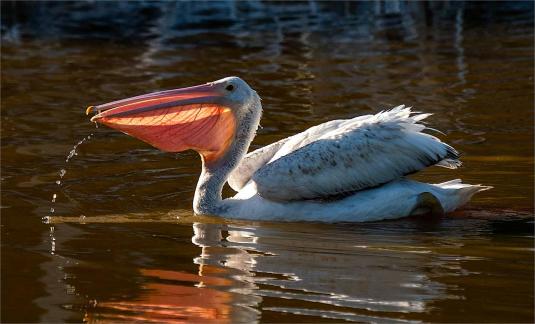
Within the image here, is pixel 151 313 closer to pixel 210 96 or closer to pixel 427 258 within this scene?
pixel 427 258

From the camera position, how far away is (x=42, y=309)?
4402 mm

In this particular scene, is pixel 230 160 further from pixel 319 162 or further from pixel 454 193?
pixel 454 193

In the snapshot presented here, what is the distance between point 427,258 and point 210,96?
1.73 metres

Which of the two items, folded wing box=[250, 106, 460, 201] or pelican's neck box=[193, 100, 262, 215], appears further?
pelican's neck box=[193, 100, 262, 215]

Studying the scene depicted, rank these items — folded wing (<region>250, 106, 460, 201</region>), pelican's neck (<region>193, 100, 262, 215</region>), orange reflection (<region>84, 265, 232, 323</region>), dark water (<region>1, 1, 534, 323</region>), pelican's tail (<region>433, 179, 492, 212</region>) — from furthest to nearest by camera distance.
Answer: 1. pelican's neck (<region>193, 100, 262, 215</region>)
2. pelican's tail (<region>433, 179, 492, 212</region>)
3. folded wing (<region>250, 106, 460, 201</region>)
4. dark water (<region>1, 1, 534, 323</region>)
5. orange reflection (<region>84, 265, 232, 323</region>)

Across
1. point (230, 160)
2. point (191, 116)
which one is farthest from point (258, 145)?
point (191, 116)

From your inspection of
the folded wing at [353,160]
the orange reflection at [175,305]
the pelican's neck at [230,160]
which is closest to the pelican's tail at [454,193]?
the folded wing at [353,160]

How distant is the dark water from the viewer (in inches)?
178

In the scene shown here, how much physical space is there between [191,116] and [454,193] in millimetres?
1466

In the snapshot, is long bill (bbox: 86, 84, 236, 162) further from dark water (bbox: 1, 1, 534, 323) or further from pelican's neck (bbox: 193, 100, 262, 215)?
dark water (bbox: 1, 1, 534, 323)

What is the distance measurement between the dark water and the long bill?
390 mm

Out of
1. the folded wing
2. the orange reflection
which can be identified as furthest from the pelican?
the orange reflection

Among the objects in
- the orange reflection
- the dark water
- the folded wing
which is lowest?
the dark water

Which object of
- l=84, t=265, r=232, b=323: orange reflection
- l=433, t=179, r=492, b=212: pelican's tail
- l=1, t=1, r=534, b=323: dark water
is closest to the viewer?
l=84, t=265, r=232, b=323: orange reflection
